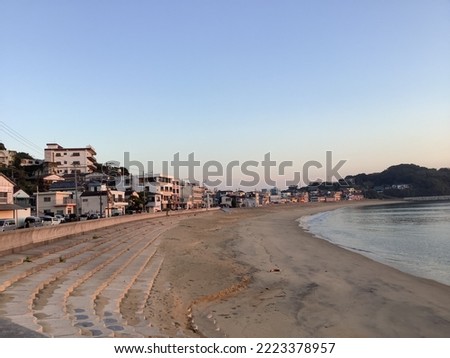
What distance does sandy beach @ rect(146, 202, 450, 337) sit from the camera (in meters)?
8.98

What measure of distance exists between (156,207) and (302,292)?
82.5m

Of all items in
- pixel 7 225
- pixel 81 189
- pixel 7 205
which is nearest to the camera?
pixel 7 225

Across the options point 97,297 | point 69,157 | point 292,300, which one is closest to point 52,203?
point 69,157

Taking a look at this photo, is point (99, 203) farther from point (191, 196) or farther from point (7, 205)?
Answer: point (191, 196)

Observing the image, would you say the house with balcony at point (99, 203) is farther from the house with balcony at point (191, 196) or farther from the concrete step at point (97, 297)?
the concrete step at point (97, 297)

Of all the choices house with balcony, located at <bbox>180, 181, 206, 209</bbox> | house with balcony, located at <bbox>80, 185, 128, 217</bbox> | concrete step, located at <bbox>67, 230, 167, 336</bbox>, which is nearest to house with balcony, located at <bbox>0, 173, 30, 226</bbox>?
house with balcony, located at <bbox>80, 185, 128, 217</bbox>

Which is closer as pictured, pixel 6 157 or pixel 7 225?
pixel 7 225

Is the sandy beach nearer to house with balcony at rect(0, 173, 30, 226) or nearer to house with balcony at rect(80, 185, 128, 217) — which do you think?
house with balcony at rect(0, 173, 30, 226)

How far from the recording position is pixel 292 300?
1181 cm

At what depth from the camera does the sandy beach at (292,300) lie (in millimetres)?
8984

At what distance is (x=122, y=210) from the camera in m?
77.9

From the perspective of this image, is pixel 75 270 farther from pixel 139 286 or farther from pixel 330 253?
pixel 330 253

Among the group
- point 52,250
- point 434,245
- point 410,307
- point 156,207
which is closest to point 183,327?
point 410,307

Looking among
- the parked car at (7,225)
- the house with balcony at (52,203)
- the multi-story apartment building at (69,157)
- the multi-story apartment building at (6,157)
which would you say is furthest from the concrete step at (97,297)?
the multi-story apartment building at (69,157)
